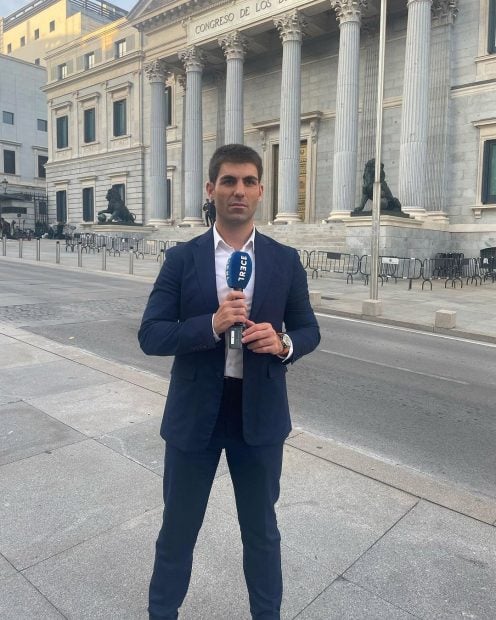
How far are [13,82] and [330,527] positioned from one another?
72.5 meters

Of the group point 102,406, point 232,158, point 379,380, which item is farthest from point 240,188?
point 379,380

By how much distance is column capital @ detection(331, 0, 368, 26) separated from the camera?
2552cm

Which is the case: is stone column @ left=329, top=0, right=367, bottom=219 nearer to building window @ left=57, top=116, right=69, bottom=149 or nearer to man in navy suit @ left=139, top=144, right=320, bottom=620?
man in navy suit @ left=139, top=144, right=320, bottom=620

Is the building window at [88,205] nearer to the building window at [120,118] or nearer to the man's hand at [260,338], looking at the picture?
the building window at [120,118]

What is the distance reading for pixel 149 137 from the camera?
137 ft

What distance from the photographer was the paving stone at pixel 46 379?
587 cm

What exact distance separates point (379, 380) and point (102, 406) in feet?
12.3

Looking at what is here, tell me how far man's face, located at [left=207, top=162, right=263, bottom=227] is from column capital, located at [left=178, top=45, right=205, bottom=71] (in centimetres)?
3537

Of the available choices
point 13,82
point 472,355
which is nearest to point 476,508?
point 472,355

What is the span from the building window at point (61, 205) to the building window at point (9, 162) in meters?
16.9

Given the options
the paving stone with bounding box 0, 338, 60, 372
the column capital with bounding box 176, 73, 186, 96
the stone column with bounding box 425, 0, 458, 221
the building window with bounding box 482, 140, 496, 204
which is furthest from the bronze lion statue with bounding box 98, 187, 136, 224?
the paving stone with bounding box 0, 338, 60, 372

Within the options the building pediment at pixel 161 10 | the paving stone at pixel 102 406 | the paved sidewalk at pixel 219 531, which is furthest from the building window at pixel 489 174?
the paved sidewalk at pixel 219 531

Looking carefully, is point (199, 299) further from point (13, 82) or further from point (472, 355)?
point (13, 82)

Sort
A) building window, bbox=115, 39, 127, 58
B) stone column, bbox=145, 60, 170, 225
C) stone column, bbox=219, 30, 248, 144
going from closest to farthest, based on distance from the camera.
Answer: stone column, bbox=219, 30, 248, 144
stone column, bbox=145, 60, 170, 225
building window, bbox=115, 39, 127, 58
